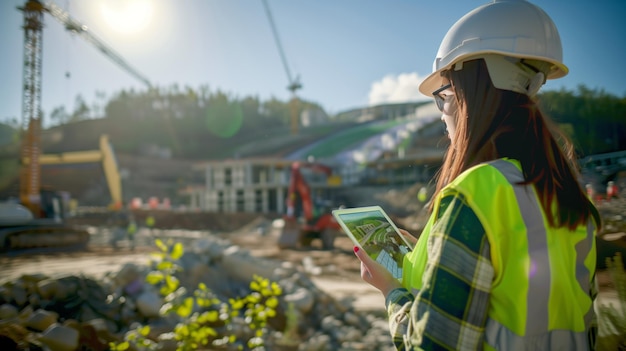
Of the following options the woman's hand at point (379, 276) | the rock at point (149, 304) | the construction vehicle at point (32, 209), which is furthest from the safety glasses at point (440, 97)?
the construction vehicle at point (32, 209)

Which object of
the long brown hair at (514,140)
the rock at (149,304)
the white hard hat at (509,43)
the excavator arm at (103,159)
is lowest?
the rock at (149,304)

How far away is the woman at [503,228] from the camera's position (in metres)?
0.90

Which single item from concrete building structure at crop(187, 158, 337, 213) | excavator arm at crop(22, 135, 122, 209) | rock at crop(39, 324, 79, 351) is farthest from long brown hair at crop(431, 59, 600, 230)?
concrete building structure at crop(187, 158, 337, 213)

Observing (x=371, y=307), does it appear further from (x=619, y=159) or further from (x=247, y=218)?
(x=247, y=218)

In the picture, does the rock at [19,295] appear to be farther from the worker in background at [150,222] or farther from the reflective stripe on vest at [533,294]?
the worker in background at [150,222]

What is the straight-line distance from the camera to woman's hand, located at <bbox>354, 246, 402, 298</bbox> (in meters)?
1.16

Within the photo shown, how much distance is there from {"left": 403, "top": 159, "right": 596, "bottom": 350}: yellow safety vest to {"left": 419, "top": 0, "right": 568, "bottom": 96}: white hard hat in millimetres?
332

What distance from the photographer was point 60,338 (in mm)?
3018

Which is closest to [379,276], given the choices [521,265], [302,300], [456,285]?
[456,285]

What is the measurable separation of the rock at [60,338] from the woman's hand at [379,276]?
2982 millimetres

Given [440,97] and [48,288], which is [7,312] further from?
[440,97]

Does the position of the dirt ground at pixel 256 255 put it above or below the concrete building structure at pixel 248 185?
below

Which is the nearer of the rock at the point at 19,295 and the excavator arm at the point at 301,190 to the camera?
the rock at the point at 19,295

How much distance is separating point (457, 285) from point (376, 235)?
16.3 inches
